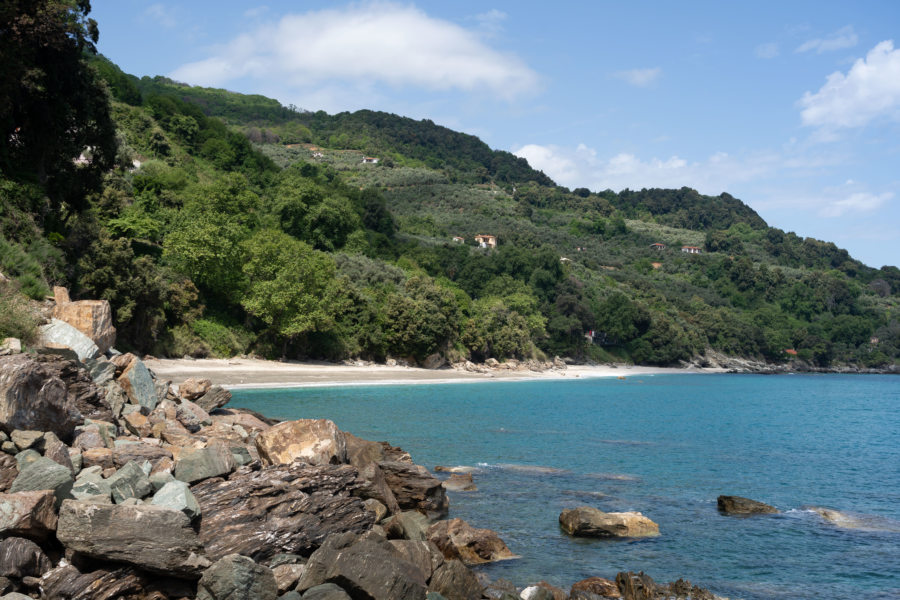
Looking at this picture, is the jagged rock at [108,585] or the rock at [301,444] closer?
the jagged rock at [108,585]

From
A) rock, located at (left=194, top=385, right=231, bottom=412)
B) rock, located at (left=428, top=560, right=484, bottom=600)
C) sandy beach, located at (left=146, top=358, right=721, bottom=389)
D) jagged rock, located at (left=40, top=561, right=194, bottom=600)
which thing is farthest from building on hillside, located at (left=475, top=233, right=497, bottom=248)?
jagged rock, located at (left=40, top=561, right=194, bottom=600)

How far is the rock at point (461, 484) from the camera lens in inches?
754

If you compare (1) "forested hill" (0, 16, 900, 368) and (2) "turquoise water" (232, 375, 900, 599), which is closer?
(2) "turquoise water" (232, 375, 900, 599)

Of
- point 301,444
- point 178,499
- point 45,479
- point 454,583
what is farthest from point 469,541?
point 45,479

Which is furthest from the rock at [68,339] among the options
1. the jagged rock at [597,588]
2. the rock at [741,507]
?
the rock at [741,507]

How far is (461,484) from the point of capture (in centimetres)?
1945

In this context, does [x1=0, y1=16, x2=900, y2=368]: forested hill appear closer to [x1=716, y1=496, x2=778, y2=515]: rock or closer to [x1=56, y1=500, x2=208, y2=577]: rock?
[x1=56, y1=500, x2=208, y2=577]: rock

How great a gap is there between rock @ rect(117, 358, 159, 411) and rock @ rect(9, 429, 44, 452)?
4618 mm

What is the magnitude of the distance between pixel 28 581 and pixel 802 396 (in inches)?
3209

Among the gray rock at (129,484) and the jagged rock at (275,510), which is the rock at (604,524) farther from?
the gray rock at (129,484)

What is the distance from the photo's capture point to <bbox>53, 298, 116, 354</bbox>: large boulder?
15.7m

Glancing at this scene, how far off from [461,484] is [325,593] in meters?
11.4

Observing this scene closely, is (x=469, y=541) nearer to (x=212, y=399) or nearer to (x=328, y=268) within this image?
(x=212, y=399)

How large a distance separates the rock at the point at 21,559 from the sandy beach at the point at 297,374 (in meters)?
26.0
